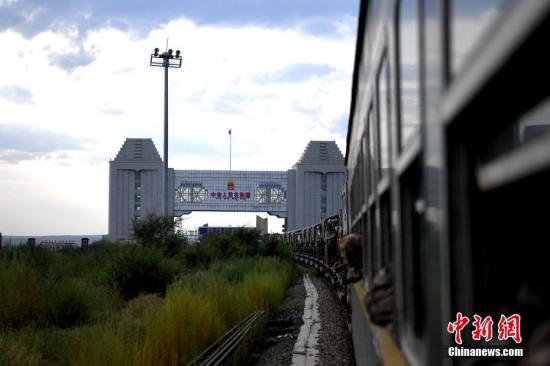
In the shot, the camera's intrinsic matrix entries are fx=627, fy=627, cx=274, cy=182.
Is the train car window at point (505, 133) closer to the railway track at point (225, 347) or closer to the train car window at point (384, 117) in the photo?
the train car window at point (384, 117)

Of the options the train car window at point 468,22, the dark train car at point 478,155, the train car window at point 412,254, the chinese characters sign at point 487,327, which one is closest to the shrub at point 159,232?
the train car window at point 412,254

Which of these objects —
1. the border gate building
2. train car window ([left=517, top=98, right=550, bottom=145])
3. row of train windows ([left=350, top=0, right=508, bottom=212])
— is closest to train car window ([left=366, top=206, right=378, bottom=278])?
row of train windows ([left=350, top=0, right=508, bottom=212])

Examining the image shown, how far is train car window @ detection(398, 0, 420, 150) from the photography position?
1.86 metres

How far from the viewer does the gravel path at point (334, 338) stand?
8.97 meters

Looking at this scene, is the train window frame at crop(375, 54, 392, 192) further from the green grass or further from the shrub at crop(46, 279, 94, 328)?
the shrub at crop(46, 279, 94, 328)

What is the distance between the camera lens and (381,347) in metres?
2.86

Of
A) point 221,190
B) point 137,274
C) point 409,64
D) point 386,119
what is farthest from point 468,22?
point 221,190

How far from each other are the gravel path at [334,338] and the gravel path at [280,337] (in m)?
0.49

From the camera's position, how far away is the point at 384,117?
9.14ft

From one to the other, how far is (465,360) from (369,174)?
235 centimetres

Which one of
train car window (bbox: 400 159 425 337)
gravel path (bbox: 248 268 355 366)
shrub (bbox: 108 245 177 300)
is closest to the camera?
train car window (bbox: 400 159 425 337)

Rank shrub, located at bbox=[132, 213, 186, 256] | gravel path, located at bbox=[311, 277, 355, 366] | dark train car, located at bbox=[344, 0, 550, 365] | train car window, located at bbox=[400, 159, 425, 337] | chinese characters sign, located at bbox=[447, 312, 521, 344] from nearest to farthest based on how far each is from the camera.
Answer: dark train car, located at bbox=[344, 0, 550, 365] → chinese characters sign, located at bbox=[447, 312, 521, 344] → train car window, located at bbox=[400, 159, 425, 337] → gravel path, located at bbox=[311, 277, 355, 366] → shrub, located at bbox=[132, 213, 186, 256]

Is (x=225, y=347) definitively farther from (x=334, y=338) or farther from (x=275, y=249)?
(x=275, y=249)

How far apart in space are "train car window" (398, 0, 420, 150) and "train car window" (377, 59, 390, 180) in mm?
375
